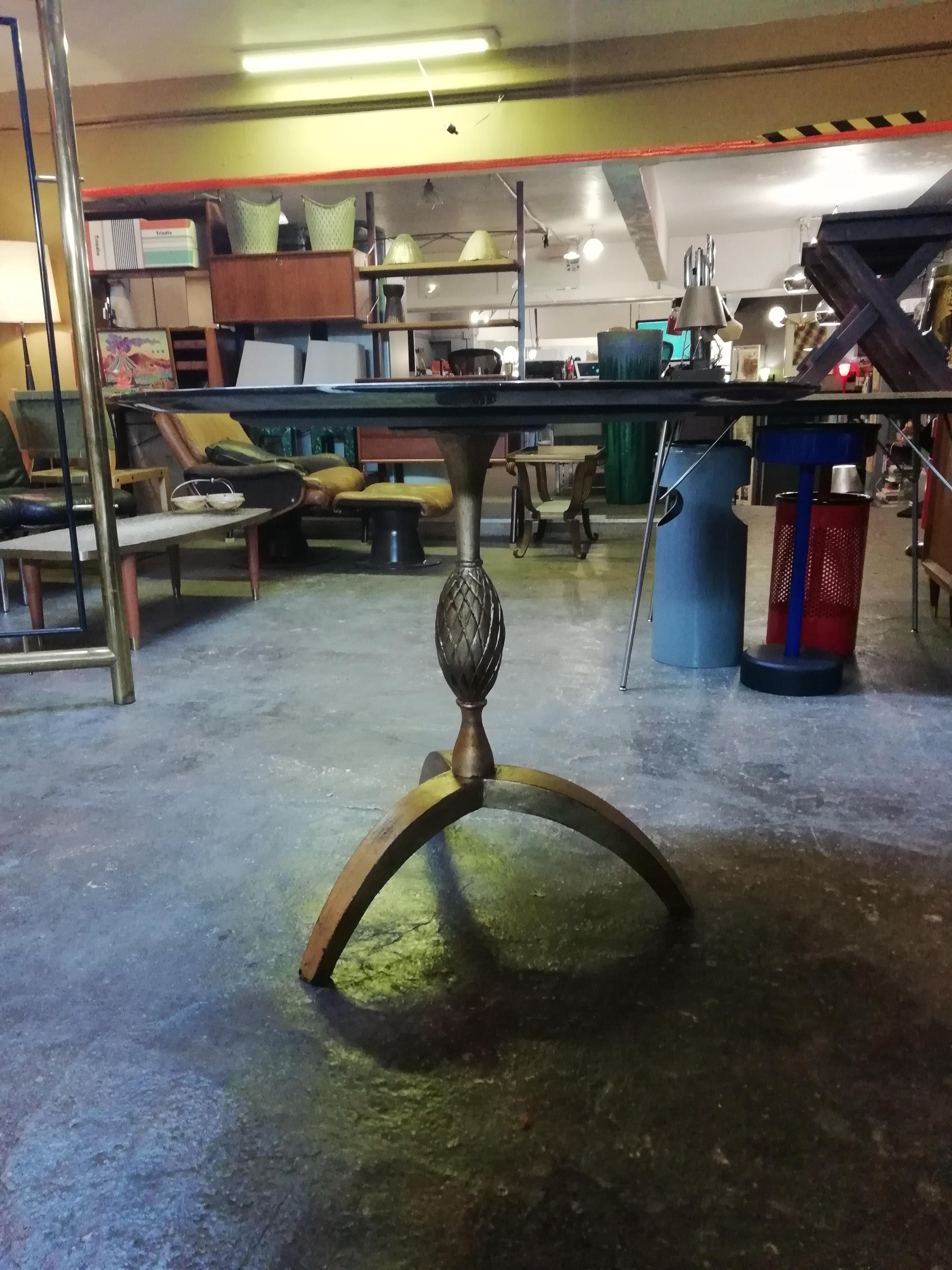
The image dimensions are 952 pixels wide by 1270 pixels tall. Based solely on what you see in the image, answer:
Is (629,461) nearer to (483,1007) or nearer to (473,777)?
(473,777)

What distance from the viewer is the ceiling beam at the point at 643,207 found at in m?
6.04

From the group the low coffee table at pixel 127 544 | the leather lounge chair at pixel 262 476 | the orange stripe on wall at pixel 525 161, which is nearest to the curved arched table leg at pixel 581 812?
the low coffee table at pixel 127 544

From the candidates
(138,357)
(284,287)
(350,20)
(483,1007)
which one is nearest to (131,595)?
(483,1007)

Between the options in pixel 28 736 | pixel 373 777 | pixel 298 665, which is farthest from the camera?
pixel 298 665

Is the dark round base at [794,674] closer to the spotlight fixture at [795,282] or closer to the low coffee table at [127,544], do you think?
the low coffee table at [127,544]

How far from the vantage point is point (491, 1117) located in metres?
0.93

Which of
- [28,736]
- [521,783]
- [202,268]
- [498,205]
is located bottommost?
[28,736]

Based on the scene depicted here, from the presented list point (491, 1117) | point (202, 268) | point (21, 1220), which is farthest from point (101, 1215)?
point (202, 268)

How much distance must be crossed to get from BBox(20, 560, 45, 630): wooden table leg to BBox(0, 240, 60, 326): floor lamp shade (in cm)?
282

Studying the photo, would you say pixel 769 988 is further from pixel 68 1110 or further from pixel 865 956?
pixel 68 1110

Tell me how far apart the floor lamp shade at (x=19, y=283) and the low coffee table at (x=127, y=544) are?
7.65 feet

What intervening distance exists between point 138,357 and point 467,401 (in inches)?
232

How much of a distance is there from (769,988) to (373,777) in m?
0.97

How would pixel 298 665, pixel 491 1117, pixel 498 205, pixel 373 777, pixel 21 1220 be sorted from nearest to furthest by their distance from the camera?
pixel 21 1220, pixel 491 1117, pixel 373 777, pixel 298 665, pixel 498 205
